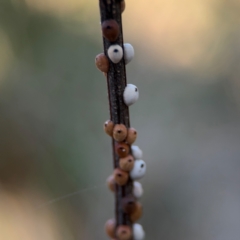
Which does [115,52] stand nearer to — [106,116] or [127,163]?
[127,163]

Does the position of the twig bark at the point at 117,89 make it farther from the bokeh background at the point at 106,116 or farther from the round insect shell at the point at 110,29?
the bokeh background at the point at 106,116

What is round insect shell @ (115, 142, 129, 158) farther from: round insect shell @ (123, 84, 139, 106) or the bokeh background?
the bokeh background

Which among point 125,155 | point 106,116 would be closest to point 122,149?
point 125,155

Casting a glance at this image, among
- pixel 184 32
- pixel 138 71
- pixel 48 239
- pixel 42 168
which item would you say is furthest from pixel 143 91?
pixel 48 239

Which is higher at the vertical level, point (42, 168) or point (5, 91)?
point (5, 91)

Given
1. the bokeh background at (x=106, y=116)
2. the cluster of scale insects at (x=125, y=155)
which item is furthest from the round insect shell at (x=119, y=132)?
the bokeh background at (x=106, y=116)

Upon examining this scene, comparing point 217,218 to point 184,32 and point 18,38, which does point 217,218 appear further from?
point 18,38

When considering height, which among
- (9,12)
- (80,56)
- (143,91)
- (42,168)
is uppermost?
(9,12)

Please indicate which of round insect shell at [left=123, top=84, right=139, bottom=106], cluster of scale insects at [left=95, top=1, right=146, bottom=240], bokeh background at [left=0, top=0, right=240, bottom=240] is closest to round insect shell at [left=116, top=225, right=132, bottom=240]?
cluster of scale insects at [left=95, top=1, right=146, bottom=240]
